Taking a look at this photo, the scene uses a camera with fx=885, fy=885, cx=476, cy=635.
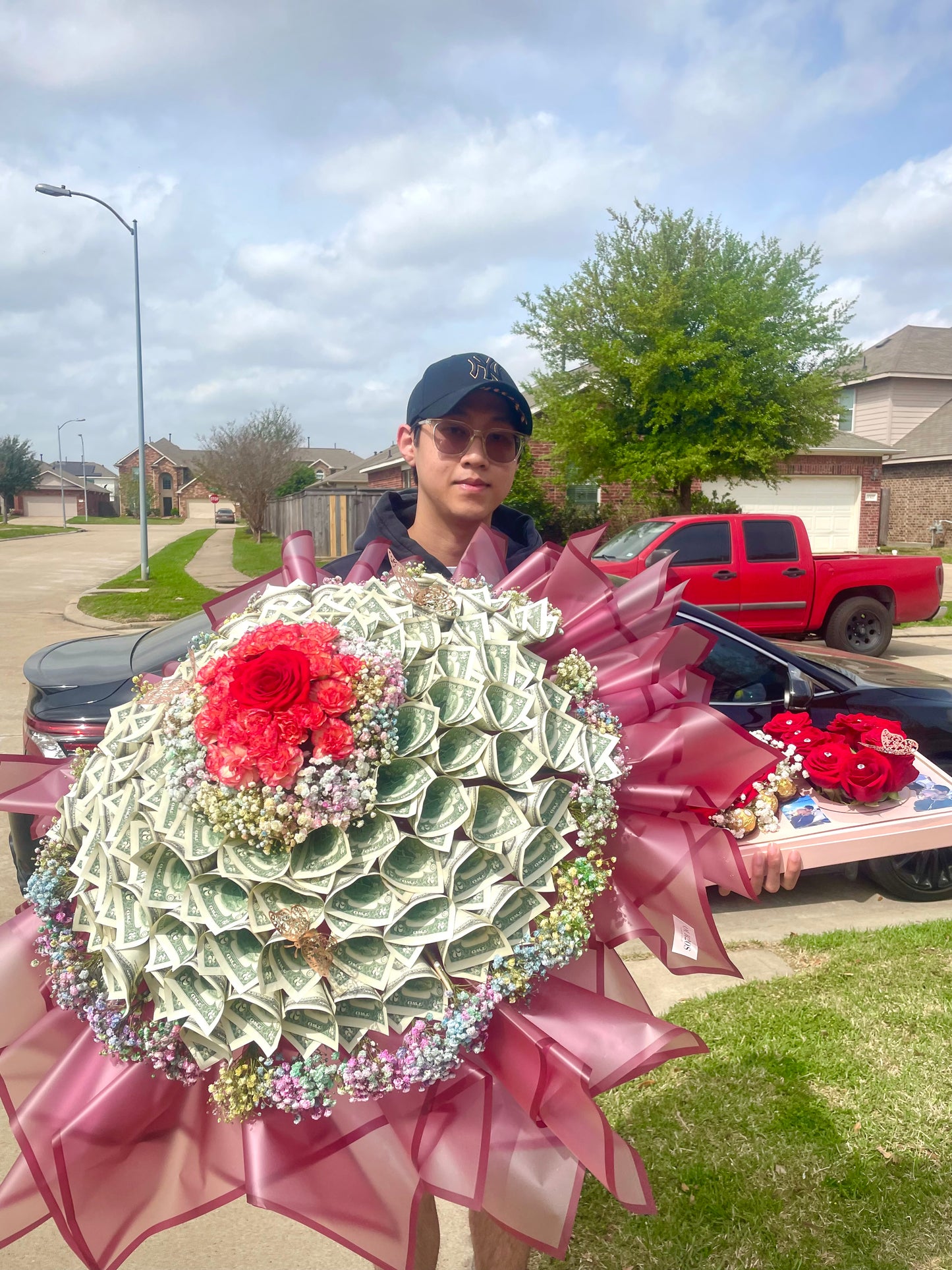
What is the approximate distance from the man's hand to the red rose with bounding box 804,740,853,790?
1.74 meters

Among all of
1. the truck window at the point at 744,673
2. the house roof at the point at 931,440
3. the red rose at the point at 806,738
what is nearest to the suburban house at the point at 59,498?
the house roof at the point at 931,440

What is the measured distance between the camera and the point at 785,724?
4172 mm

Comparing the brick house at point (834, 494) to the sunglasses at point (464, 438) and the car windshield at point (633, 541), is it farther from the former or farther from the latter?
the sunglasses at point (464, 438)

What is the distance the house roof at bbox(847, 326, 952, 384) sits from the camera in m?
32.4

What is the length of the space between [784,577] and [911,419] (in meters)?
25.9

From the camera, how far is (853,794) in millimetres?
3717

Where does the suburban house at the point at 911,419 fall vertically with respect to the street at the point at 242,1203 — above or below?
above

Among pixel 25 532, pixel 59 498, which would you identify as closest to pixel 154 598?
pixel 25 532

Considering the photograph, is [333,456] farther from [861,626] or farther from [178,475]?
[861,626]

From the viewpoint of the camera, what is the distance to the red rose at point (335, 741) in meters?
1.20

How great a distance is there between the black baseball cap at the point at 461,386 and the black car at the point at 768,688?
2524 millimetres

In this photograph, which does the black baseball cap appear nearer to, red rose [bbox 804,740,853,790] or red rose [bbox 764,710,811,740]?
red rose [bbox 804,740,853,790]

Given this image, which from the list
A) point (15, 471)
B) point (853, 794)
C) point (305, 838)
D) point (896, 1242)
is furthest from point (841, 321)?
point (15, 471)

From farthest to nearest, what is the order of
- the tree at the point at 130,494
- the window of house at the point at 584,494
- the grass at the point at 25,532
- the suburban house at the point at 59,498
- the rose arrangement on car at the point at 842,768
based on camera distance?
1. the tree at the point at 130,494
2. the suburban house at the point at 59,498
3. the grass at the point at 25,532
4. the window of house at the point at 584,494
5. the rose arrangement on car at the point at 842,768
